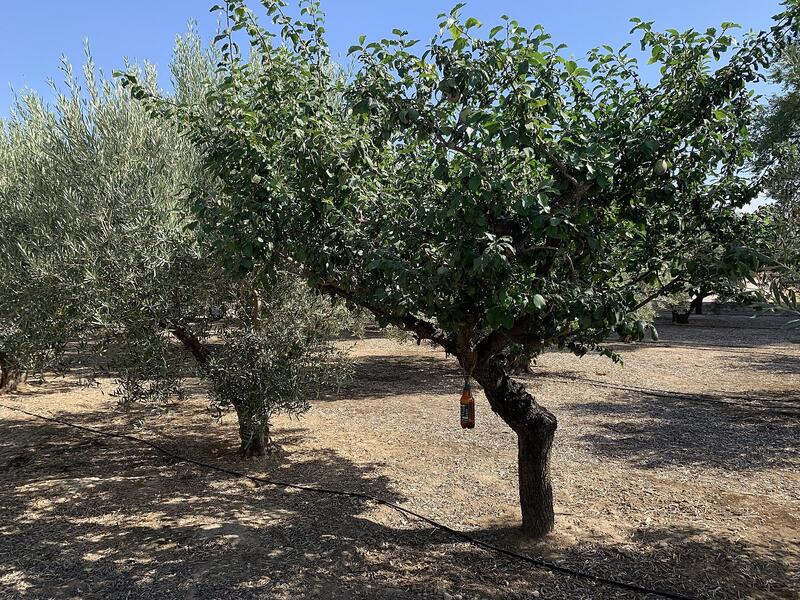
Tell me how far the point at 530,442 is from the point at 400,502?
1.98m

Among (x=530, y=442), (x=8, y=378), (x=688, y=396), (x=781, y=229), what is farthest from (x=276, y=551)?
(x=8, y=378)

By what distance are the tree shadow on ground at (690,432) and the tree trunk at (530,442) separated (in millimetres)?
3090

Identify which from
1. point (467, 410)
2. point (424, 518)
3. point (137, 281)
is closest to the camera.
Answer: point (467, 410)

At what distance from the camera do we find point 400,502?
6.52 m

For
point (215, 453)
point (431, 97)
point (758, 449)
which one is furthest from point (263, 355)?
point (758, 449)

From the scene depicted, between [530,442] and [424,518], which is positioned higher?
[530,442]

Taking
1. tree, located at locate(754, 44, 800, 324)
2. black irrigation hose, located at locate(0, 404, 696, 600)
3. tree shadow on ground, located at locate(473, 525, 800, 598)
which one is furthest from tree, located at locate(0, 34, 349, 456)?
tree, located at locate(754, 44, 800, 324)

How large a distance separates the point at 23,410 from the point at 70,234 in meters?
6.97

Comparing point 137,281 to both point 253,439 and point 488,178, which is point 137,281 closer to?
point 253,439

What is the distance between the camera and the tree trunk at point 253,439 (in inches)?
308

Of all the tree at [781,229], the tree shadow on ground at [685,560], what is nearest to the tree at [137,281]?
the tree shadow on ground at [685,560]

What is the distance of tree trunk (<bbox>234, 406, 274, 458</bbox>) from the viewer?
782 cm

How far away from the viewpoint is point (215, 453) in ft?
27.9

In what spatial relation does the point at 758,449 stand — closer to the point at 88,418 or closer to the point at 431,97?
the point at 431,97
